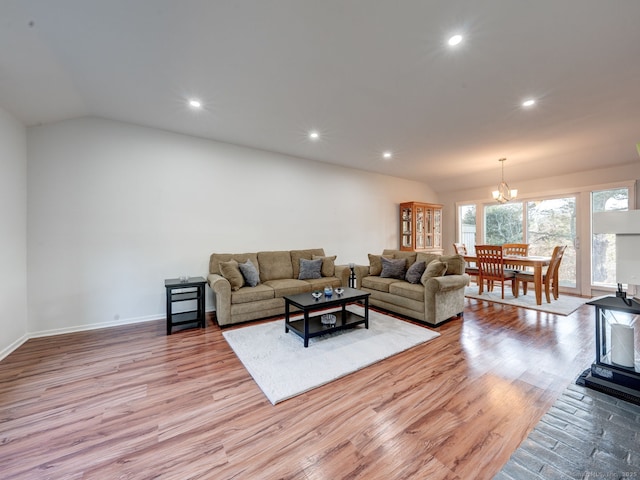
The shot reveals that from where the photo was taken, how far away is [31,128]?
3012mm

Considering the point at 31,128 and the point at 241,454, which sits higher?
the point at 31,128

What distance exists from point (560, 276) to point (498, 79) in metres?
4.93

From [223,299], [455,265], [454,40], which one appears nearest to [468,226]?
[455,265]

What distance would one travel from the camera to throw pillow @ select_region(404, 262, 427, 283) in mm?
3682

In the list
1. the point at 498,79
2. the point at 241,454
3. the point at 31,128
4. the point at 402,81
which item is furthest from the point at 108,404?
the point at 498,79

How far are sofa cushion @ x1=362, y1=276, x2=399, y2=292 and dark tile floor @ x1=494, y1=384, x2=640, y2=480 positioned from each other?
2168 mm

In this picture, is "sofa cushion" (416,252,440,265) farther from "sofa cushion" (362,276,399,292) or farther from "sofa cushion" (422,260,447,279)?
"sofa cushion" (362,276,399,292)

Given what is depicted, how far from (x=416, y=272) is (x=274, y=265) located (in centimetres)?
219

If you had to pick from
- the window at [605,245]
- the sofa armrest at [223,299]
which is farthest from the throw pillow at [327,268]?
the window at [605,245]

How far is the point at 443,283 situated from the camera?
10.6 ft

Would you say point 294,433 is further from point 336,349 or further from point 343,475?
point 336,349

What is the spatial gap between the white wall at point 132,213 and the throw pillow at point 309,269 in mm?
624

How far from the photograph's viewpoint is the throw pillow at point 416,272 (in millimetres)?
3682

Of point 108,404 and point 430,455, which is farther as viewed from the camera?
point 108,404
